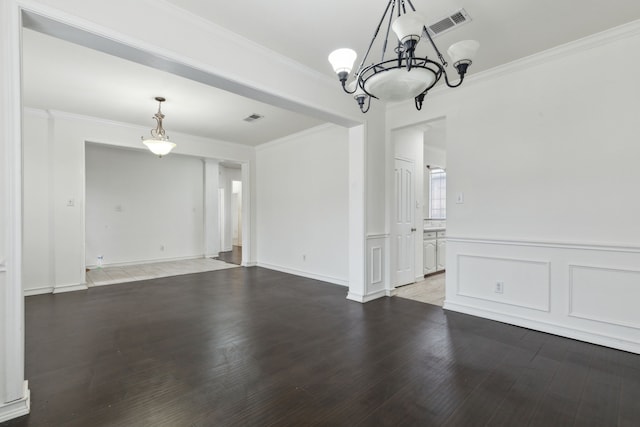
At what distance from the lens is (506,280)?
11.0 ft

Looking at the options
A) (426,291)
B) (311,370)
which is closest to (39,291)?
(311,370)

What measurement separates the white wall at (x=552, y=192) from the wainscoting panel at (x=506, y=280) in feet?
0.04

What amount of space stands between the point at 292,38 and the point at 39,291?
5253 millimetres

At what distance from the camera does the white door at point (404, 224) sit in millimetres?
4824

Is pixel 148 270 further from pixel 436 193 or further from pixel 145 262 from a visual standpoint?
pixel 436 193

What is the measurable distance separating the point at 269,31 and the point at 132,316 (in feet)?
11.4

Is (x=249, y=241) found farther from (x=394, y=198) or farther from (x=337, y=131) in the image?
(x=394, y=198)

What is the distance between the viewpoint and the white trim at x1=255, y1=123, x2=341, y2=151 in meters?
5.40

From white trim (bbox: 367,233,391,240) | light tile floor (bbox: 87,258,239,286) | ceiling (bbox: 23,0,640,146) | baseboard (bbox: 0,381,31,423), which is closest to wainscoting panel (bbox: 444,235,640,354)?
white trim (bbox: 367,233,391,240)

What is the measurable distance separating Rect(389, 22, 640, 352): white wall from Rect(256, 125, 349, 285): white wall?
75.4 inches

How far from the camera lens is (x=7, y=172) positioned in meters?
1.76

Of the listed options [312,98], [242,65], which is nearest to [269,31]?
[242,65]

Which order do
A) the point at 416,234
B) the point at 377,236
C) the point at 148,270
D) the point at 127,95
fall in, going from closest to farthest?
the point at 127,95, the point at 377,236, the point at 416,234, the point at 148,270

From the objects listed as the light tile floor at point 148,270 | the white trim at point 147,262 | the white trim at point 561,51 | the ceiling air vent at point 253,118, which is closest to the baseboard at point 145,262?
the white trim at point 147,262
